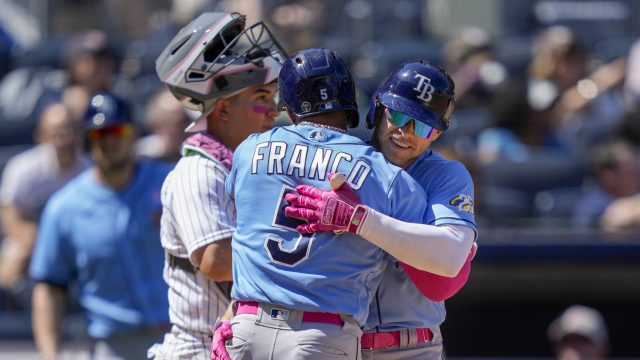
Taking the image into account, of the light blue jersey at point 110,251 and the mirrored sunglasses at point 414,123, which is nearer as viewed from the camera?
the mirrored sunglasses at point 414,123

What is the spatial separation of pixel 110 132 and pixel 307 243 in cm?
252

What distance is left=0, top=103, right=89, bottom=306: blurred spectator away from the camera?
24.2ft

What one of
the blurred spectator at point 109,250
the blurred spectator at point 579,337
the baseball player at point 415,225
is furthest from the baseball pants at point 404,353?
the blurred spectator at point 579,337

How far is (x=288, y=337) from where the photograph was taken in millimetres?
3057

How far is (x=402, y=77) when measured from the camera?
3221 mm

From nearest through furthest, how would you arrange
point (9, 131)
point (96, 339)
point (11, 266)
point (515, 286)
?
1. point (96, 339)
2. point (515, 286)
3. point (11, 266)
4. point (9, 131)

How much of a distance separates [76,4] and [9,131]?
2.36 metres

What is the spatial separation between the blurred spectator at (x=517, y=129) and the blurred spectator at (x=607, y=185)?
0.93m

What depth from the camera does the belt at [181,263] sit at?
12.1 ft

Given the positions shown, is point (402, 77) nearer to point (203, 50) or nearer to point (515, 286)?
point (203, 50)

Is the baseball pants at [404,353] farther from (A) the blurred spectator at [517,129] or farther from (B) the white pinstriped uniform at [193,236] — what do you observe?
(A) the blurred spectator at [517,129]

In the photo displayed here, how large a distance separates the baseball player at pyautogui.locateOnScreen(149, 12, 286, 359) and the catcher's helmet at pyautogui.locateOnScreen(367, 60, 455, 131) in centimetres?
62

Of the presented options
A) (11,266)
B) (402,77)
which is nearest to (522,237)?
(11,266)

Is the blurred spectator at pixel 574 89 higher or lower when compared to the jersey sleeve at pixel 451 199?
lower
